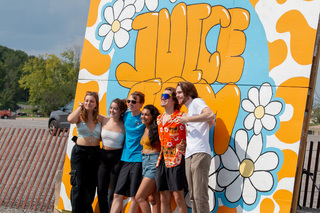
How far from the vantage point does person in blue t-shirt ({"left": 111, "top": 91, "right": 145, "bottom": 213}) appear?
17.4ft

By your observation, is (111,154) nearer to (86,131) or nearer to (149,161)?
(86,131)

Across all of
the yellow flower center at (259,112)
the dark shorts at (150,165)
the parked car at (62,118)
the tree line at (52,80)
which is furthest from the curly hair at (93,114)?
the tree line at (52,80)

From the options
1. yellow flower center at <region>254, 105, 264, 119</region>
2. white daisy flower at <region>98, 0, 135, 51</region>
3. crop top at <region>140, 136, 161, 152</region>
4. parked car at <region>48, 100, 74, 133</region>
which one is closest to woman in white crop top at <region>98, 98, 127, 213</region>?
crop top at <region>140, 136, 161, 152</region>

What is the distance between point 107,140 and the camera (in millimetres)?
5512

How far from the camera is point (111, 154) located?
5480 mm

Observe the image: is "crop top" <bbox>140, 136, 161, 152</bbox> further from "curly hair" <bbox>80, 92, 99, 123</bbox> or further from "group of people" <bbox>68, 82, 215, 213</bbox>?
"curly hair" <bbox>80, 92, 99, 123</bbox>

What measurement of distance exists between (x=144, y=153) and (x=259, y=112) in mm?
1657

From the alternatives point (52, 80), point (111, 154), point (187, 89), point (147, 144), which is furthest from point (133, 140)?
point (52, 80)

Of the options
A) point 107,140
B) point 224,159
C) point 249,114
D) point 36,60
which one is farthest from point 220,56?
point 36,60

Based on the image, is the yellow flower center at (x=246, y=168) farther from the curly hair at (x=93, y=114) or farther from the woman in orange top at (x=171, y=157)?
the curly hair at (x=93, y=114)

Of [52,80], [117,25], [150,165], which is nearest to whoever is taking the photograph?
[150,165]

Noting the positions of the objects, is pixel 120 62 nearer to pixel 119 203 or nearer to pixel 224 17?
Result: pixel 224 17

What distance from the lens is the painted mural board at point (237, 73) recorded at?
4.79 m

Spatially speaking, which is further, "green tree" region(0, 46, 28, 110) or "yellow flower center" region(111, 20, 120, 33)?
"green tree" region(0, 46, 28, 110)
